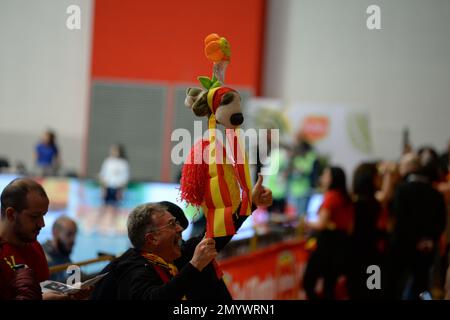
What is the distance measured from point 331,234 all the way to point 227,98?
3416 mm

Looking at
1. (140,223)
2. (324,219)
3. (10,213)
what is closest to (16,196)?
(10,213)

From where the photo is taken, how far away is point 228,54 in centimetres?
271

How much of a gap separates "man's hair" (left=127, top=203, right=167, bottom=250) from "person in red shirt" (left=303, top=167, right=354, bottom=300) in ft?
10.6

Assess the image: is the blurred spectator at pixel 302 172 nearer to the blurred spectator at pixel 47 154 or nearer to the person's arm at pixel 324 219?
Result: the blurred spectator at pixel 47 154

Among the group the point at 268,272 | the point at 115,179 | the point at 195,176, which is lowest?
the point at 268,272

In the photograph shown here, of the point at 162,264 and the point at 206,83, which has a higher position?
the point at 206,83

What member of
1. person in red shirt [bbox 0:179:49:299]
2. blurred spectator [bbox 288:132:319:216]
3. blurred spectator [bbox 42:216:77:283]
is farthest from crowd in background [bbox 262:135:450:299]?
blurred spectator [bbox 288:132:319:216]

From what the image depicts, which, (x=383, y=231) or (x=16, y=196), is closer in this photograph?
(x=16, y=196)

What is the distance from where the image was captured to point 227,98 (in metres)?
2.57

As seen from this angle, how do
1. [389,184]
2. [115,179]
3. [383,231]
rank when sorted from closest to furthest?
1. [383,231]
2. [389,184]
3. [115,179]

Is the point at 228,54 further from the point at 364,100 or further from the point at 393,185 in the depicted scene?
the point at 364,100

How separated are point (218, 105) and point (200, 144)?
0.52 ft

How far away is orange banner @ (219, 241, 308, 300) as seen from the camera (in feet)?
17.6

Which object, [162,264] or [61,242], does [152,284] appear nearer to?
[162,264]
